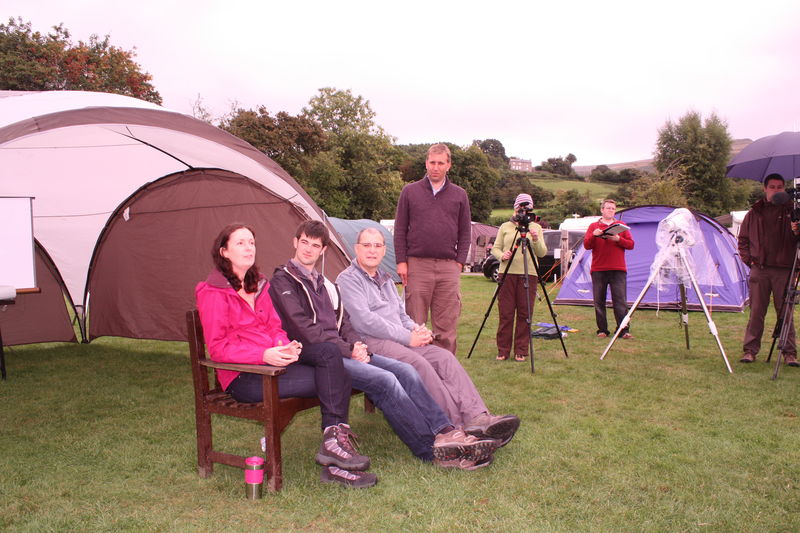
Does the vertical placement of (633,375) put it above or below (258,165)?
below

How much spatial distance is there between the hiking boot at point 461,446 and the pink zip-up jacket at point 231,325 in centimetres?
105

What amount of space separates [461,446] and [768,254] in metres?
4.39

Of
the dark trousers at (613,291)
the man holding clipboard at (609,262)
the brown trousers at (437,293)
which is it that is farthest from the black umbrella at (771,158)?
the brown trousers at (437,293)

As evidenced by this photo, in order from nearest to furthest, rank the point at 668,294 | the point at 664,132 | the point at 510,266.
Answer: the point at 510,266 < the point at 668,294 < the point at 664,132

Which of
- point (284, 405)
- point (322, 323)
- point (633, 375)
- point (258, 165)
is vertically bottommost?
point (633, 375)

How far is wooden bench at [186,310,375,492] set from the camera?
3125 millimetres

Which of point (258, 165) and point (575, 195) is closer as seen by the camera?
point (258, 165)

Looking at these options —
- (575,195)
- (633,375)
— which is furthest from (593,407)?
(575,195)

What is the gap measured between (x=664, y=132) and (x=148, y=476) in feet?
171

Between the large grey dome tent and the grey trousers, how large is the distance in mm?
2127

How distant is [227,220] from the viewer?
273 inches

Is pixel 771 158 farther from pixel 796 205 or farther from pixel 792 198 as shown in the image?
pixel 796 205

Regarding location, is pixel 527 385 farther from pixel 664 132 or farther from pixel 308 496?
pixel 664 132

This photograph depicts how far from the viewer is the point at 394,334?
13.1 ft
